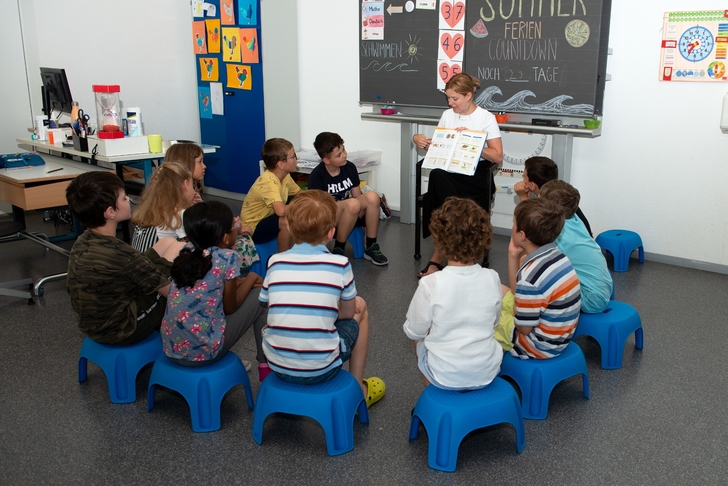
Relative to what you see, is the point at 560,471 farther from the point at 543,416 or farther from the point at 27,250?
the point at 27,250

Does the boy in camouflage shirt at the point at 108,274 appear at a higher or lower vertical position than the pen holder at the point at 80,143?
lower

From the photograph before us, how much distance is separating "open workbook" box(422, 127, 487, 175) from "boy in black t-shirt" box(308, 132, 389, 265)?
Result: 525 millimetres

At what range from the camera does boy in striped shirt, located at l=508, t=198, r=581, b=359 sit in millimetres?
2537

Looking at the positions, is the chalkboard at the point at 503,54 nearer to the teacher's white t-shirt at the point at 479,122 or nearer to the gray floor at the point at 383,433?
the teacher's white t-shirt at the point at 479,122

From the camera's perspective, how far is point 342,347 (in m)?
2.45

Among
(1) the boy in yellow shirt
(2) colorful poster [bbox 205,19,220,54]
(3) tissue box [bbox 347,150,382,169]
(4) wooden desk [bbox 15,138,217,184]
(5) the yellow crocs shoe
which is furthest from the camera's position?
(2) colorful poster [bbox 205,19,220,54]

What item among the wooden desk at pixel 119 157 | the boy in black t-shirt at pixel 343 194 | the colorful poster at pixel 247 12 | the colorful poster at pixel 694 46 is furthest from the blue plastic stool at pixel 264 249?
the colorful poster at pixel 694 46

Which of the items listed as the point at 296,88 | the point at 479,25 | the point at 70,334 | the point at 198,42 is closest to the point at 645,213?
the point at 479,25

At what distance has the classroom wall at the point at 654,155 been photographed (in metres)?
4.24

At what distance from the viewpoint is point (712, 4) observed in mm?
4016

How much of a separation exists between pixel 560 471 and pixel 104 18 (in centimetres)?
575

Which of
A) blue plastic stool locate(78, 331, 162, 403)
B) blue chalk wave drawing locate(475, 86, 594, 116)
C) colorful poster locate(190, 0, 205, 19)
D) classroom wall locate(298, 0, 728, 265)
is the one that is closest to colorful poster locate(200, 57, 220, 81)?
colorful poster locate(190, 0, 205, 19)

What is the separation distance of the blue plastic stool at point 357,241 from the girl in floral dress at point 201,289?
2.20m

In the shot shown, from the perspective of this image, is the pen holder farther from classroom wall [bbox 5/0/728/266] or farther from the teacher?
the teacher
